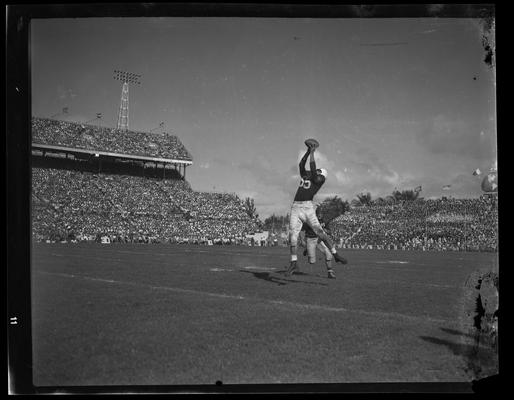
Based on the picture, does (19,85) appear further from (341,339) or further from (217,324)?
(341,339)

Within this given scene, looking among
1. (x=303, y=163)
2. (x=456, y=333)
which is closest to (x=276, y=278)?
(x=303, y=163)

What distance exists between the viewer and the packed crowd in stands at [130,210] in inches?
286

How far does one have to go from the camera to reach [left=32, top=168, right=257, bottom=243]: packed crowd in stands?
7266 millimetres

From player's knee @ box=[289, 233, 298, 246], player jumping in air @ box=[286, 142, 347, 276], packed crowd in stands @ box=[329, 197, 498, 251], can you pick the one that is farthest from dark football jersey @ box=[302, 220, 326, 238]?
packed crowd in stands @ box=[329, 197, 498, 251]

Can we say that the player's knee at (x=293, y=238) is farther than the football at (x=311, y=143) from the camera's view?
Yes

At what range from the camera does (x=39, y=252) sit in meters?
4.98

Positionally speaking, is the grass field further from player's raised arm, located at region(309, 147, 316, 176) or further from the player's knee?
player's raised arm, located at region(309, 147, 316, 176)

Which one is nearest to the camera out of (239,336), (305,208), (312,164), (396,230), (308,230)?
(239,336)

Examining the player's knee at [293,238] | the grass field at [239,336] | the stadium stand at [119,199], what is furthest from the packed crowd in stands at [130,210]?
the player's knee at [293,238]

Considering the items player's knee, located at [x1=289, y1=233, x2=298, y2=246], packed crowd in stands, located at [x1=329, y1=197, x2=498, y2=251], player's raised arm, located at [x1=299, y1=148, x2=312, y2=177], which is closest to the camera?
player's raised arm, located at [x1=299, y1=148, x2=312, y2=177]

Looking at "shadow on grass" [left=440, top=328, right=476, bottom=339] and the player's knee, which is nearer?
"shadow on grass" [left=440, top=328, right=476, bottom=339]

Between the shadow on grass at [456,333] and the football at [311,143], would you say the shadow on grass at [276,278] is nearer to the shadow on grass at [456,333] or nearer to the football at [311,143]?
the football at [311,143]

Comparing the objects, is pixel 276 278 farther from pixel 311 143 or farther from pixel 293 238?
pixel 311 143

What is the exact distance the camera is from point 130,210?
795 inches
